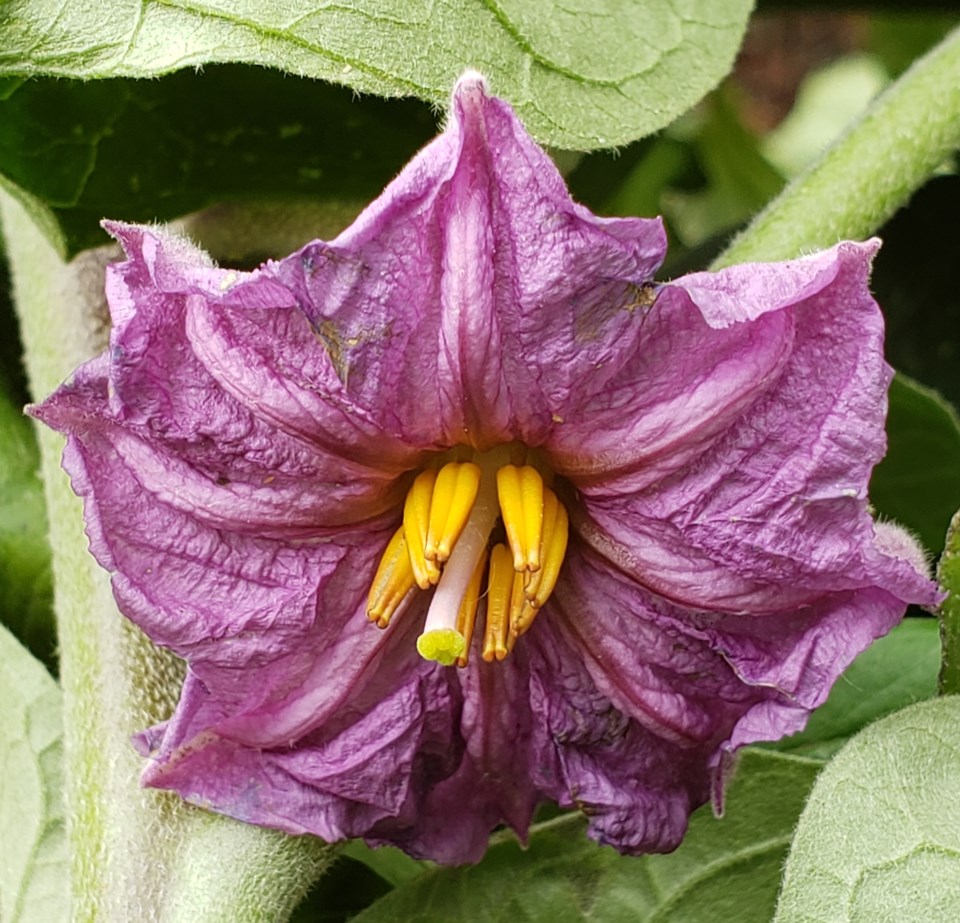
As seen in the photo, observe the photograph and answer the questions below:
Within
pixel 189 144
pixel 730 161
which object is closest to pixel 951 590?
pixel 189 144

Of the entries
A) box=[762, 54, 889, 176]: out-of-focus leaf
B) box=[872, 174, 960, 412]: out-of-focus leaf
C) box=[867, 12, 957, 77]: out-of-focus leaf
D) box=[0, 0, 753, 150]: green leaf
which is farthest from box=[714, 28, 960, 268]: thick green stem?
box=[762, 54, 889, 176]: out-of-focus leaf

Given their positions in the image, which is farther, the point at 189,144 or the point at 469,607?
the point at 189,144

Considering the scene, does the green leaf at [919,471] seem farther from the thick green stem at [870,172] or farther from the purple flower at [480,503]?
the purple flower at [480,503]

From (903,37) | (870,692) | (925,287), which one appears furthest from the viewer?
(903,37)

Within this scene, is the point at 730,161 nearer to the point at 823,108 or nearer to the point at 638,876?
the point at 823,108

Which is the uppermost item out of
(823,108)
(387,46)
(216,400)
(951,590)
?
(387,46)

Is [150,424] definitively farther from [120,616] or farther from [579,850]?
[579,850]

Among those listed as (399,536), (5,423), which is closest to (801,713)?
(399,536)
